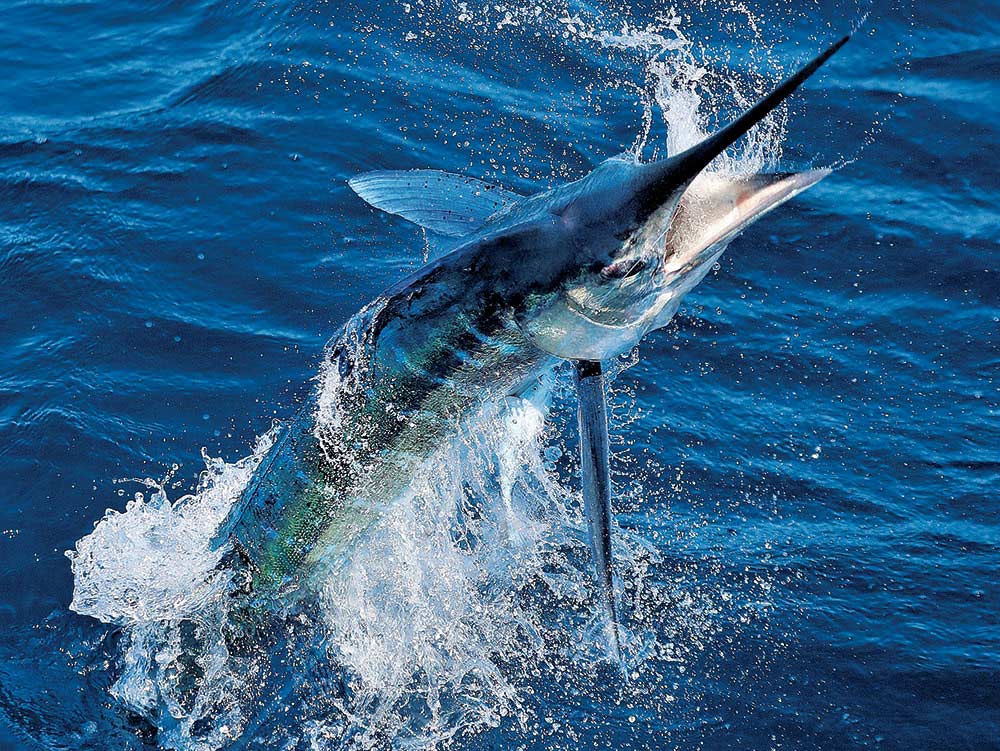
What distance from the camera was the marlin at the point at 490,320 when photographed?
3.30 meters

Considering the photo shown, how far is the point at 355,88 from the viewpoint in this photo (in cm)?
920

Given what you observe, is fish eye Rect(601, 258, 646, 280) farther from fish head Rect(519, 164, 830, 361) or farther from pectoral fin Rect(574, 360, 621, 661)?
pectoral fin Rect(574, 360, 621, 661)

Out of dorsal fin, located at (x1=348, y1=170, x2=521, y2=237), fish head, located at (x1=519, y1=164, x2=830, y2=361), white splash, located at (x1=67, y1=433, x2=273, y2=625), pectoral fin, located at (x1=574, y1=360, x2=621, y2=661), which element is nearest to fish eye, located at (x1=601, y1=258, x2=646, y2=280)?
fish head, located at (x1=519, y1=164, x2=830, y2=361)

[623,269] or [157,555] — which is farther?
[157,555]

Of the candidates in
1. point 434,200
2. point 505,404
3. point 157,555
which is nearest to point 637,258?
point 434,200

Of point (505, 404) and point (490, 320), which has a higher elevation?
point (490, 320)

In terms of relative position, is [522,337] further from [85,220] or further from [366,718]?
[85,220]

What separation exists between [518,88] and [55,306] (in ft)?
13.1

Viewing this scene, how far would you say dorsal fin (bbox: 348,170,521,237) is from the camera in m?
3.92

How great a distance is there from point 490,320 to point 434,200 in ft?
1.79

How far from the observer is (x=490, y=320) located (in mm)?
3689

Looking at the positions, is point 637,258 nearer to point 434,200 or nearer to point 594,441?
point 594,441

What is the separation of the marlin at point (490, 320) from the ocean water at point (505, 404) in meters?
0.29

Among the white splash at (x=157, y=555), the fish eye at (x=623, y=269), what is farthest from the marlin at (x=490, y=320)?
the white splash at (x=157, y=555)
